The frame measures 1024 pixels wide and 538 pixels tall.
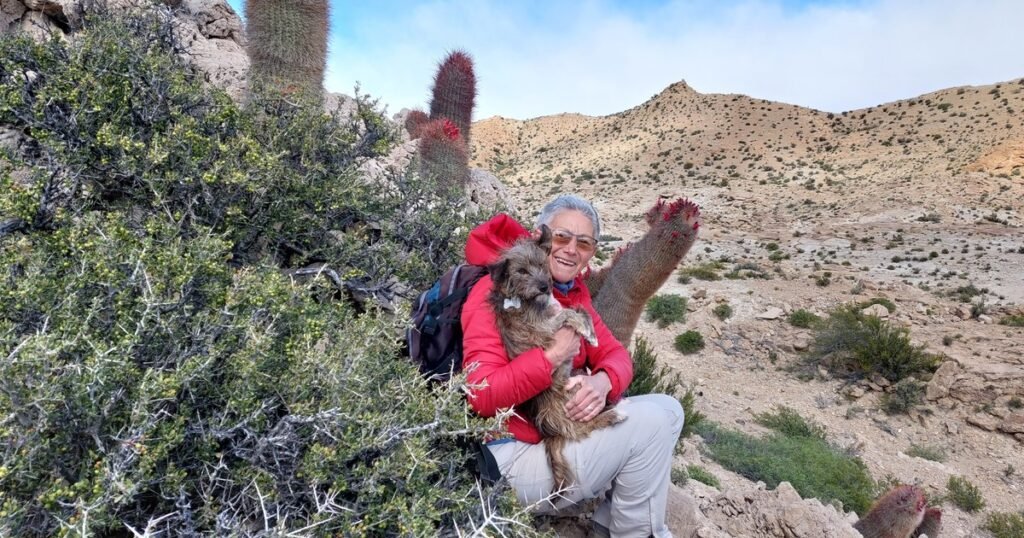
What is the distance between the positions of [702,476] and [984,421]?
5.97 m

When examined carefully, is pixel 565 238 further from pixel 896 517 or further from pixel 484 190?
pixel 484 190

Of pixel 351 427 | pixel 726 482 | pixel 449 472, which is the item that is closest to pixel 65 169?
pixel 351 427

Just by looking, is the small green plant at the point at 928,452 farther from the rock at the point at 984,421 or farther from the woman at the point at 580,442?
the woman at the point at 580,442

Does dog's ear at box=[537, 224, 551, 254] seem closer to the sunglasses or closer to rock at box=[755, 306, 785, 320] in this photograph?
the sunglasses

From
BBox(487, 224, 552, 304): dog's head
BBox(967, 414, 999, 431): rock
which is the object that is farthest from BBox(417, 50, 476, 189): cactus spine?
BBox(967, 414, 999, 431): rock

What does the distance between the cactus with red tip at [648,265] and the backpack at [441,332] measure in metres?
3.69

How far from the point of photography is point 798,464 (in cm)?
632

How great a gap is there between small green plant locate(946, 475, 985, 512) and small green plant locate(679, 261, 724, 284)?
8154 millimetres

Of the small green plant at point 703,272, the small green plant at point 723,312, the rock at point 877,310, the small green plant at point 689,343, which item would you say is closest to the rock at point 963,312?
the rock at point 877,310

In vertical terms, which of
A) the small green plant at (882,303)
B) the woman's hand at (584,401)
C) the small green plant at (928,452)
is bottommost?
the small green plant at (928,452)

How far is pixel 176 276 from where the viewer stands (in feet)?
6.36

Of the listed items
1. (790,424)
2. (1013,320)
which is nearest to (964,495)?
(790,424)

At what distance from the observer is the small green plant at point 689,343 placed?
34.3 feet

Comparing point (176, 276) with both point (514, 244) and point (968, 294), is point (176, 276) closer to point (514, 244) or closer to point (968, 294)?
point (514, 244)
